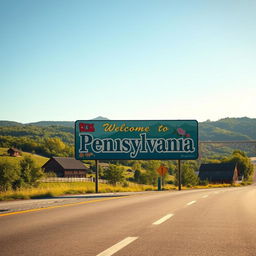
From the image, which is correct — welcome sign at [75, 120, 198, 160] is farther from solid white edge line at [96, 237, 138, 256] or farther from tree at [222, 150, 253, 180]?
tree at [222, 150, 253, 180]

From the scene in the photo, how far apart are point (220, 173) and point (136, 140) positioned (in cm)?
10283

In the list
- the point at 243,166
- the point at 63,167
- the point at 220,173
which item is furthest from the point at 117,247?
the point at 243,166

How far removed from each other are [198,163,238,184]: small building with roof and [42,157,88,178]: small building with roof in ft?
132

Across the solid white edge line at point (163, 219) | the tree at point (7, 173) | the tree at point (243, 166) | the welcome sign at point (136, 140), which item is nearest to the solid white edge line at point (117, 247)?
the solid white edge line at point (163, 219)

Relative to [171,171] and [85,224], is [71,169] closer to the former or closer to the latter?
[171,171]

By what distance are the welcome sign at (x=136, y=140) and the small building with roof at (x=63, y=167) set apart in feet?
289

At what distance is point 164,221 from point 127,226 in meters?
1.32

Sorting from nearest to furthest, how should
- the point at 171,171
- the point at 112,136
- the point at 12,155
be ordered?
1. the point at 112,136
2. the point at 12,155
3. the point at 171,171

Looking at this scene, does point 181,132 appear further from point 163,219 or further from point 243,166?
point 243,166

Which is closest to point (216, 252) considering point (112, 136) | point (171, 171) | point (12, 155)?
point (112, 136)

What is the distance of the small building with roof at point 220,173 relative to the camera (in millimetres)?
129875

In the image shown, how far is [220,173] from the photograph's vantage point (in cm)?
13362

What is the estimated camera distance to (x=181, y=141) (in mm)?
35656

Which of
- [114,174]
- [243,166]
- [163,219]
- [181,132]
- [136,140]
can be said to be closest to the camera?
[163,219]
